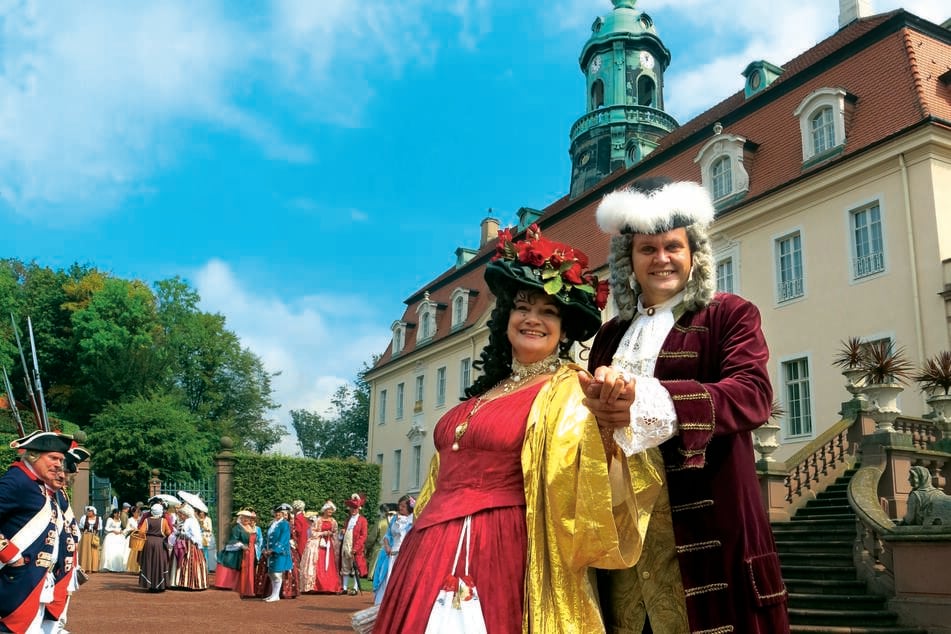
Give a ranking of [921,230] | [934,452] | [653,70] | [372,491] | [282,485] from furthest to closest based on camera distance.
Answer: [653,70] → [372,491] → [282,485] → [921,230] → [934,452]

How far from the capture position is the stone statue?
887 centimetres

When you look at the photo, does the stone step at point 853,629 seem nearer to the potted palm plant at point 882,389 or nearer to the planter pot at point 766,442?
the potted palm plant at point 882,389

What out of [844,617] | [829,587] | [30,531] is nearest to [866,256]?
[829,587]

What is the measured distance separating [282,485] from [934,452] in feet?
64.7

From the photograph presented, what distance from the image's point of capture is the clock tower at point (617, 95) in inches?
1310

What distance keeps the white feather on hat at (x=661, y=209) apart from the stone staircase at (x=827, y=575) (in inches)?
307

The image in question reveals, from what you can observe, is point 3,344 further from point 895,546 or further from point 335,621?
point 895,546

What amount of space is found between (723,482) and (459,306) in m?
33.5

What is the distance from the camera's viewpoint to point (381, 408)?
4162 centimetres

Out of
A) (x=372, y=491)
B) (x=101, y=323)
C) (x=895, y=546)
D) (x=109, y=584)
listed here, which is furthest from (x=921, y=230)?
(x=101, y=323)

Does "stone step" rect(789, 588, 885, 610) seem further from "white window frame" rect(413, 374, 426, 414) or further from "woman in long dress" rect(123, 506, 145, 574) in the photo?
"white window frame" rect(413, 374, 426, 414)

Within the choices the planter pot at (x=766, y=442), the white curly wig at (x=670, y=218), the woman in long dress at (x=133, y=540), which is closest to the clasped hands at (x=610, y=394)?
the white curly wig at (x=670, y=218)

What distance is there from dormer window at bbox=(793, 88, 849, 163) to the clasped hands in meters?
18.5

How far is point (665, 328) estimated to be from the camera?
2770mm
